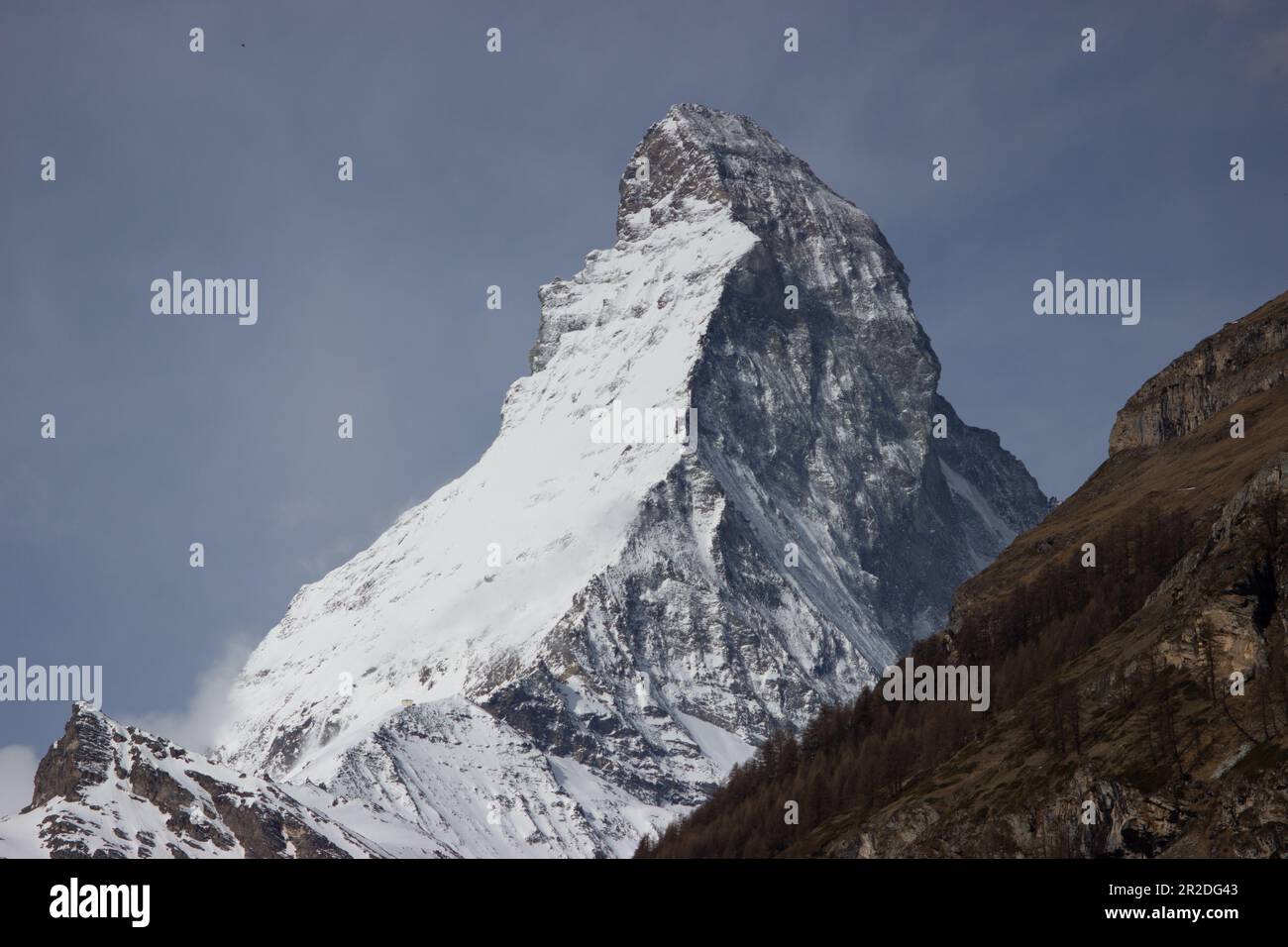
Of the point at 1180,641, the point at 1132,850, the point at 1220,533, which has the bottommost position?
the point at 1132,850
